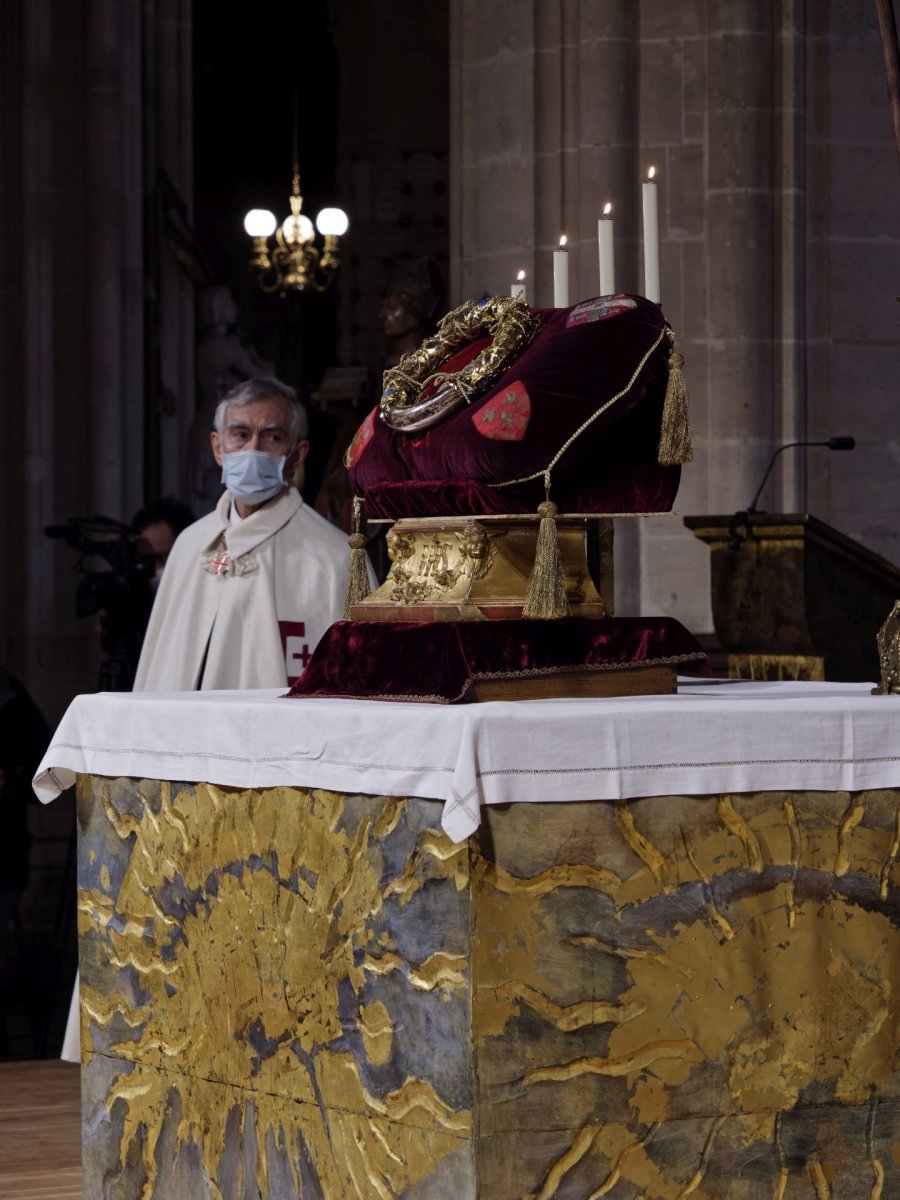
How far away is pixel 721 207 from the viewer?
940 cm

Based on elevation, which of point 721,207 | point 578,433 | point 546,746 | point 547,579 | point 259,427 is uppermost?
point 721,207

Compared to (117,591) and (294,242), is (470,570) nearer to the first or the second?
(117,591)

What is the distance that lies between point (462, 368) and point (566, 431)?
344 millimetres


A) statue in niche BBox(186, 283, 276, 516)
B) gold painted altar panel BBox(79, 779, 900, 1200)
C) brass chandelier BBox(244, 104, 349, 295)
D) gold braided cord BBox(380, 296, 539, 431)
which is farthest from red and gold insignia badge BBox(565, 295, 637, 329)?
brass chandelier BBox(244, 104, 349, 295)

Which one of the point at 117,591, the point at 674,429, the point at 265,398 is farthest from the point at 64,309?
the point at 674,429

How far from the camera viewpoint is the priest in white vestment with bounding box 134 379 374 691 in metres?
5.26

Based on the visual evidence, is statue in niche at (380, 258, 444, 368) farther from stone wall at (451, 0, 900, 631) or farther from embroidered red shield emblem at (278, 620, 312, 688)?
embroidered red shield emblem at (278, 620, 312, 688)

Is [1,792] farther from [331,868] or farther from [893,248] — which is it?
[331,868]

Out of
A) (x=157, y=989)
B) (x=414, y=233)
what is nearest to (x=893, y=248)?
(x=414, y=233)

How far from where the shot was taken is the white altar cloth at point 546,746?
3141 mm

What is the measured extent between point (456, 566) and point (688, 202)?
19.7 feet

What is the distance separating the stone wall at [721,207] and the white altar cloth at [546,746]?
5790 mm

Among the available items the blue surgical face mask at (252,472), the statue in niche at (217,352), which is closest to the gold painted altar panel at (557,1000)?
the blue surgical face mask at (252,472)

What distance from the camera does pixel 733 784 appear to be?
3.28 m
